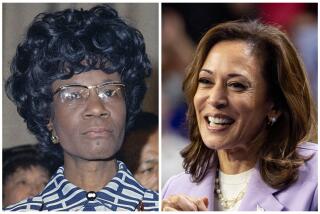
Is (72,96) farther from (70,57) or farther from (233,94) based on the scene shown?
(233,94)

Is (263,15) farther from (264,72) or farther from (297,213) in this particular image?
(297,213)

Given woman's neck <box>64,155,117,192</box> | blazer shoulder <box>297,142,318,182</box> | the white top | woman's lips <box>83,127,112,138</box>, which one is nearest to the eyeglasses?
woman's lips <box>83,127,112,138</box>

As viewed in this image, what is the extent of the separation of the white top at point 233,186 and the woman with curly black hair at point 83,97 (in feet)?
1.12

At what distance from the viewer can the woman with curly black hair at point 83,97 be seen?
10.4 feet

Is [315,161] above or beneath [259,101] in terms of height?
beneath

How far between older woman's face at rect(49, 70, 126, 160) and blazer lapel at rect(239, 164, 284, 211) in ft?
2.27

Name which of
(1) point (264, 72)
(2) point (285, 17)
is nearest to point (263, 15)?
(2) point (285, 17)

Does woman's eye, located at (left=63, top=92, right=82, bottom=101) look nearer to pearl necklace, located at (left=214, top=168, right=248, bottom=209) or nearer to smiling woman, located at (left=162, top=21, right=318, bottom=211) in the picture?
smiling woman, located at (left=162, top=21, right=318, bottom=211)

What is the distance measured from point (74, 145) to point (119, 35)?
0.60 m

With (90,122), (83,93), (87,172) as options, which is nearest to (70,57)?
(83,93)

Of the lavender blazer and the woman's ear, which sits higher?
the woman's ear

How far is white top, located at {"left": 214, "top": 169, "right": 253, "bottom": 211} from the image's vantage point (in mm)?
3154

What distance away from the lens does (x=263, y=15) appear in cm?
316

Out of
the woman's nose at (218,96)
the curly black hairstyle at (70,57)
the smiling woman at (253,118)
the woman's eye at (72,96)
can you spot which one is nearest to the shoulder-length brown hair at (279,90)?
the smiling woman at (253,118)
